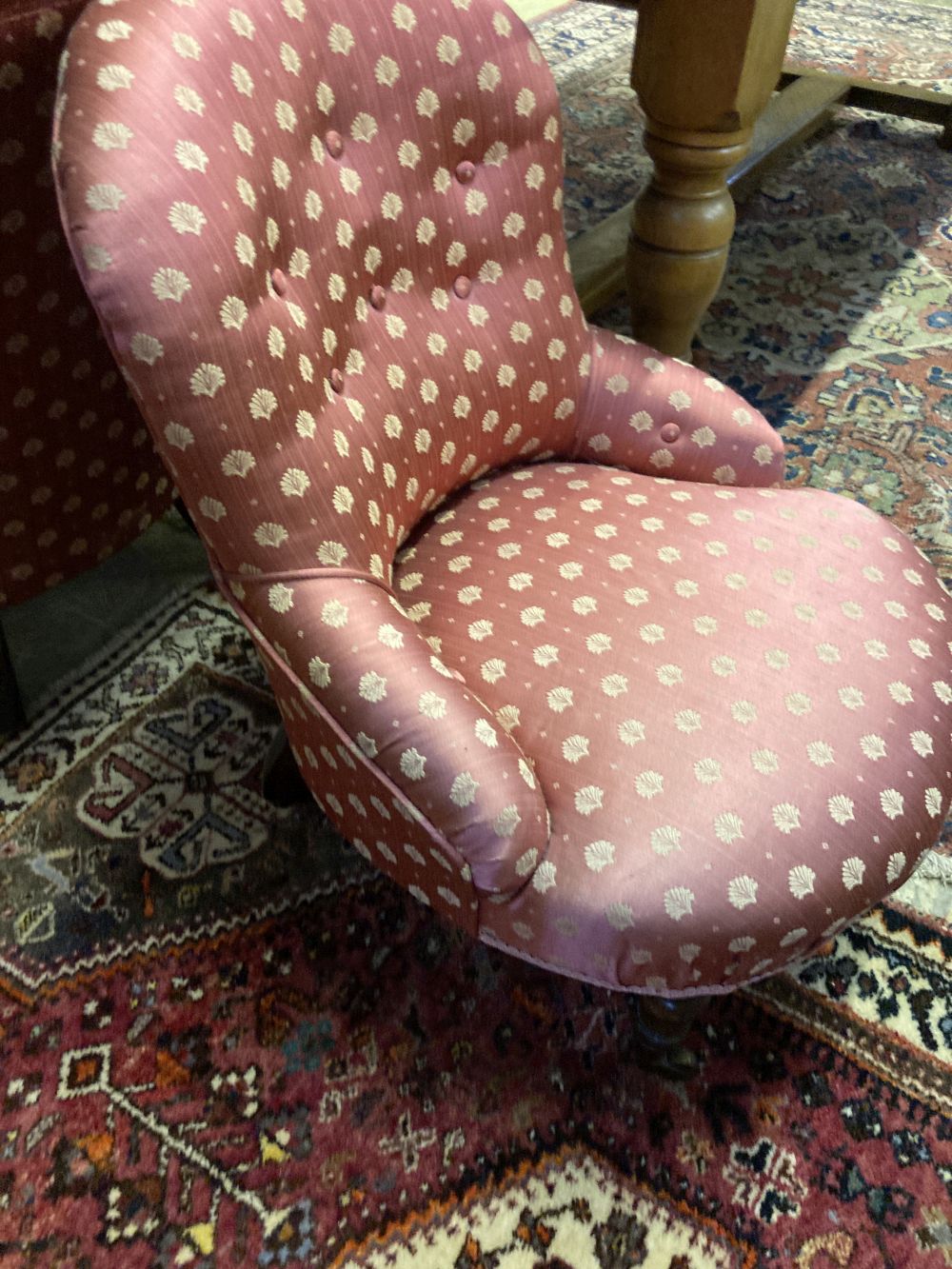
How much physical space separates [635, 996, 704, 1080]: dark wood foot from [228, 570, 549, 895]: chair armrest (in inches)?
9.8

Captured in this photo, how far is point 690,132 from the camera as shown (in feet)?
4.22

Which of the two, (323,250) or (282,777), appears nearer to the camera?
(323,250)

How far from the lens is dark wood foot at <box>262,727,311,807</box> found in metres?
1.13

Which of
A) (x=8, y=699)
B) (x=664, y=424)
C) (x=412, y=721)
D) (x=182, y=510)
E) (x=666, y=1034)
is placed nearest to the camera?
(x=412, y=721)

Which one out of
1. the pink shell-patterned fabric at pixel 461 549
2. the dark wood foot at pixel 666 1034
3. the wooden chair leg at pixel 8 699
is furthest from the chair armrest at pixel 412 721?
the wooden chair leg at pixel 8 699

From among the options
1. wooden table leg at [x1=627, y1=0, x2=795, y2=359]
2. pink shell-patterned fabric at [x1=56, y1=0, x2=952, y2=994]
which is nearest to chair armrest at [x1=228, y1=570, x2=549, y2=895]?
pink shell-patterned fabric at [x1=56, y1=0, x2=952, y2=994]

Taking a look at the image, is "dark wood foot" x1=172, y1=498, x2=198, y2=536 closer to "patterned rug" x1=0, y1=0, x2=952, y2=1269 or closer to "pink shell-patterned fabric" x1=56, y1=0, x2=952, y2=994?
"patterned rug" x1=0, y1=0, x2=952, y2=1269

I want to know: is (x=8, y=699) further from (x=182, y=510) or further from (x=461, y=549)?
(x=461, y=549)

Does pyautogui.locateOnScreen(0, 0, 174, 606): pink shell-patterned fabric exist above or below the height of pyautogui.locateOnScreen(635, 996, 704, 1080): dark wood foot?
above

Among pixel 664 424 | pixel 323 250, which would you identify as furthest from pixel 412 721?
pixel 664 424

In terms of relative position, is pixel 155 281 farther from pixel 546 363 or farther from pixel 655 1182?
pixel 655 1182

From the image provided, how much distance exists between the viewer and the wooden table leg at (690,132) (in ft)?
3.81

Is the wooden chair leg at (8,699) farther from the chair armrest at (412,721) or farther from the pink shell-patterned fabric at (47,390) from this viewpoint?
the chair armrest at (412,721)

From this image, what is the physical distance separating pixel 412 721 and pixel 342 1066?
420 millimetres
